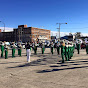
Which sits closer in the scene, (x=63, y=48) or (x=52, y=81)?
(x=52, y=81)

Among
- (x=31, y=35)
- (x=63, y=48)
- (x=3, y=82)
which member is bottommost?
(x=3, y=82)

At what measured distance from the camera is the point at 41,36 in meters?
92.6

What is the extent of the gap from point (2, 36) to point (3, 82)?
91.7 m

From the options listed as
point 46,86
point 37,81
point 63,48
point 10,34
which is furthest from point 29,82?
point 10,34

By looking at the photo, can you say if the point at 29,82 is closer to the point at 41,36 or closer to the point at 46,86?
the point at 46,86

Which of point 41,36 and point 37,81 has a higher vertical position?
point 41,36

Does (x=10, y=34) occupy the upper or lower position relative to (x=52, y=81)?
upper

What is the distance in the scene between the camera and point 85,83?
4863 millimetres

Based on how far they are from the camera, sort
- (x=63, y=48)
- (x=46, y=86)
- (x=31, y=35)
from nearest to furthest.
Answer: (x=46, y=86)
(x=63, y=48)
(x=31, y=35)

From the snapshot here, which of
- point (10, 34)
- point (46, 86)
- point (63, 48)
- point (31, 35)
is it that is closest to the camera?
point (46, 86)

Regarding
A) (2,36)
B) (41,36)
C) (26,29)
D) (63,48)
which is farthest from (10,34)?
(63,48)

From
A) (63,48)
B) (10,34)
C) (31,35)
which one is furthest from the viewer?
(10,34)

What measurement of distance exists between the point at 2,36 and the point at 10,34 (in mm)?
7462

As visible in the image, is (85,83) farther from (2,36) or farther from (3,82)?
(2,36)
